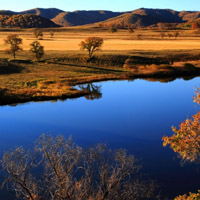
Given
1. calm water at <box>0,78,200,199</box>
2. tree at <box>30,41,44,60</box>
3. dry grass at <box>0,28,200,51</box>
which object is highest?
dry grass at <box>0,28,200,51</box>

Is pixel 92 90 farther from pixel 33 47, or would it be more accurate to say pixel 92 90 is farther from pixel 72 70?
pixel 33 47

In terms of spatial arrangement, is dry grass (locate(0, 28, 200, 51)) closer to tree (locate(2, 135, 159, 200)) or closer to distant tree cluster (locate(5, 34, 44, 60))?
distant tree cluster (locate(5, 34, 44, 60))

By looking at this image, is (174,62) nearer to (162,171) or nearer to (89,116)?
(89,116)

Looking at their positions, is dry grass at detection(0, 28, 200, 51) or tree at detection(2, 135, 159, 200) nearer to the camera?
tree at detection(2, 135, 159, 200)

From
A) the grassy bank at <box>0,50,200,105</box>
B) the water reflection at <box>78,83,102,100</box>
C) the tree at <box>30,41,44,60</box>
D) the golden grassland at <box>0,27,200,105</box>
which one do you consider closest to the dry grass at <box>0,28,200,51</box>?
the golden grassland at <box>0,27,200,105</box>

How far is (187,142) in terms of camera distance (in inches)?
631

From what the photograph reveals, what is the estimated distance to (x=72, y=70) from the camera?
71438 millimetres

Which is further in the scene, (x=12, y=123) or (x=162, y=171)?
(x=12, y=123)

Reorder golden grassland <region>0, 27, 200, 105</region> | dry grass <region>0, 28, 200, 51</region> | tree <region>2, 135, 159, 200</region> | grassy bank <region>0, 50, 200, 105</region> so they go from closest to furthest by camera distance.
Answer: tree <region>2, 135, 159, 200</region> → grassy bank <region>0, 50, 200, 105</region> → golden grassland <region>0, 27, 200, 105</region> → dry grass <region>0, 28, 200, 51</region>

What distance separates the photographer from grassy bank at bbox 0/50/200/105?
49688mm

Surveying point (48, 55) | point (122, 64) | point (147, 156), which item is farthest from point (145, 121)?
point (48, 55)

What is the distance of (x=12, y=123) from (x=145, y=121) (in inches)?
702

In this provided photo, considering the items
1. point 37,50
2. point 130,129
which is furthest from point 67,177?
point 37,50

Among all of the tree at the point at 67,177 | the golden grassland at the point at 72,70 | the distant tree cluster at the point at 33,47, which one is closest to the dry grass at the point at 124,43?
the golden grassland at the point at 72,70
